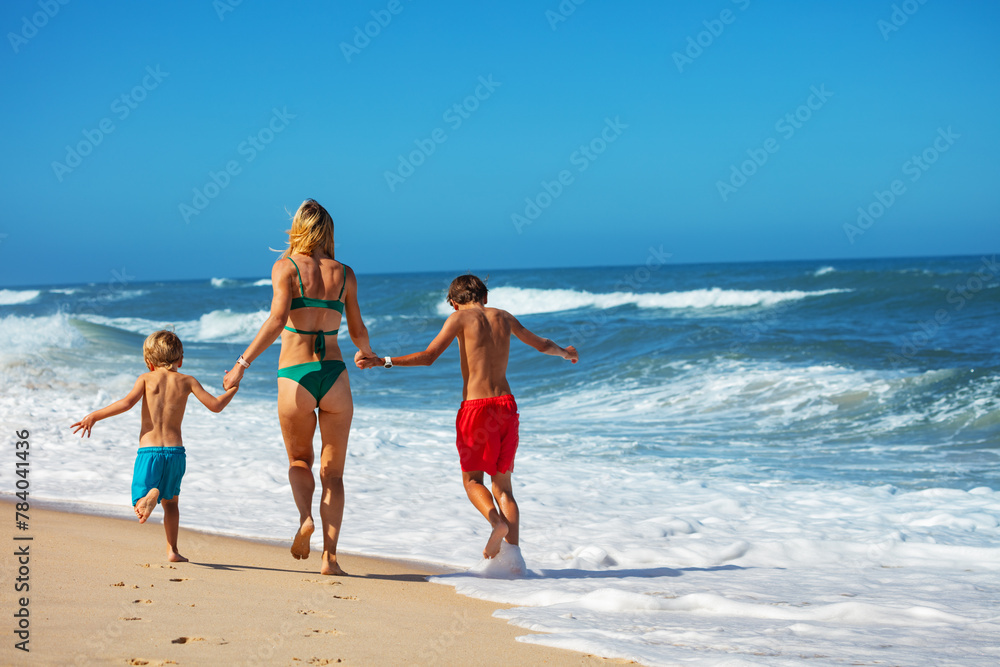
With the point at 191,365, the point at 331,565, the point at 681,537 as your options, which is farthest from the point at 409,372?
the point at 331,565

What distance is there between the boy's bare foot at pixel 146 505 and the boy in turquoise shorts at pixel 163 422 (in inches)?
2.3

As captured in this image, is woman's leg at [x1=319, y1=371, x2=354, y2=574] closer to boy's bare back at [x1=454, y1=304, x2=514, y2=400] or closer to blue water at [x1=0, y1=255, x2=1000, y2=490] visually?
boy's bare back at [x1=454, y1=304, x2=514, y2=400]

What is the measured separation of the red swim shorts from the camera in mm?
4340

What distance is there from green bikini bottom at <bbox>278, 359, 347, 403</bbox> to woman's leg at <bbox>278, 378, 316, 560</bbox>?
0.02 metres

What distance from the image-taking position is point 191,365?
55.2 feet

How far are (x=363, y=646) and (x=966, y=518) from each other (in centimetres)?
471

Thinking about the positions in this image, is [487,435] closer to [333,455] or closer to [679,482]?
[333,455]

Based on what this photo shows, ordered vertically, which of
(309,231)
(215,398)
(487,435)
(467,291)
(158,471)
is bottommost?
(158,471)

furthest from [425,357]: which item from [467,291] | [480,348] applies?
[467,291]

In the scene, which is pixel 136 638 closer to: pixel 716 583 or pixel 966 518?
pixel 716 583

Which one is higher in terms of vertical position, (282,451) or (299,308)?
(299,308)

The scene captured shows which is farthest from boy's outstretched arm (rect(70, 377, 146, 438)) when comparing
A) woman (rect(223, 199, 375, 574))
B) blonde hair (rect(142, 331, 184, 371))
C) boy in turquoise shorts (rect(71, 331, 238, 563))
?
woman (rect(223, 199, 375, 574))

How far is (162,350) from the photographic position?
13.7 ft

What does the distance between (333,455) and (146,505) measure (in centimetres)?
86
